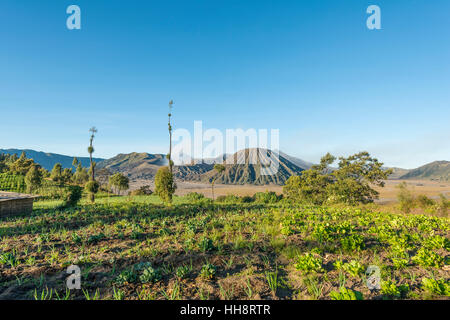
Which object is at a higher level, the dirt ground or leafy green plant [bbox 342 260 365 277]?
leafy green plant [bbox 342 260 365 277]

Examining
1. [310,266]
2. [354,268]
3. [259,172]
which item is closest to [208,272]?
[310,266]

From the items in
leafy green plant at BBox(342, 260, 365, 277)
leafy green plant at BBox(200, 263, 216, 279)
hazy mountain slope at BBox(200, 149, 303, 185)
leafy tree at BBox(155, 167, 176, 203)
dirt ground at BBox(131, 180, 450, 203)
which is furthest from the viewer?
hazy mountain slope at BBox(200, 149, 303, 185)

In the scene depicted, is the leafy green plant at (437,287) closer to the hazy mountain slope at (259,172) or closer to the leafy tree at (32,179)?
the leafy tree at (32,179)

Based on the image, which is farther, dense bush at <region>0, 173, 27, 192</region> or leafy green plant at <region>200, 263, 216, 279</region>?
dense bush at <region>0, 173, 27, 192</region>

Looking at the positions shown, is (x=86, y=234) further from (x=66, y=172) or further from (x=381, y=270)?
(x=66, y=172)

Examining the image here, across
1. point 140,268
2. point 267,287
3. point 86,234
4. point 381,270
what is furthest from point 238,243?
point 86,234

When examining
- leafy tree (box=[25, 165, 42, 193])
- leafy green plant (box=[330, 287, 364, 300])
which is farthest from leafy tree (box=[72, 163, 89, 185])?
leafy green plant (box=[330, 287, 364, 300])

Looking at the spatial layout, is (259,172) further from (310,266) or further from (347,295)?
(347,295)

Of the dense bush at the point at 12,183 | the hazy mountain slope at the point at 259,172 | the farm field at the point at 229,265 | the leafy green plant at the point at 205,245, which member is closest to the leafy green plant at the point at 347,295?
the farm field at the point at 229,265

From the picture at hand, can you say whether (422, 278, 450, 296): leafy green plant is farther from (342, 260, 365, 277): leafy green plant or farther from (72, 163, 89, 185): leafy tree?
(72, 163, 89, 185): leafy tree

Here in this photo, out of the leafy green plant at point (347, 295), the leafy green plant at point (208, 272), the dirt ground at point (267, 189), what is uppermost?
the leafy green plant at point (347, 295)

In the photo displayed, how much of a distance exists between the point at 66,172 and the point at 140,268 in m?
65.0
